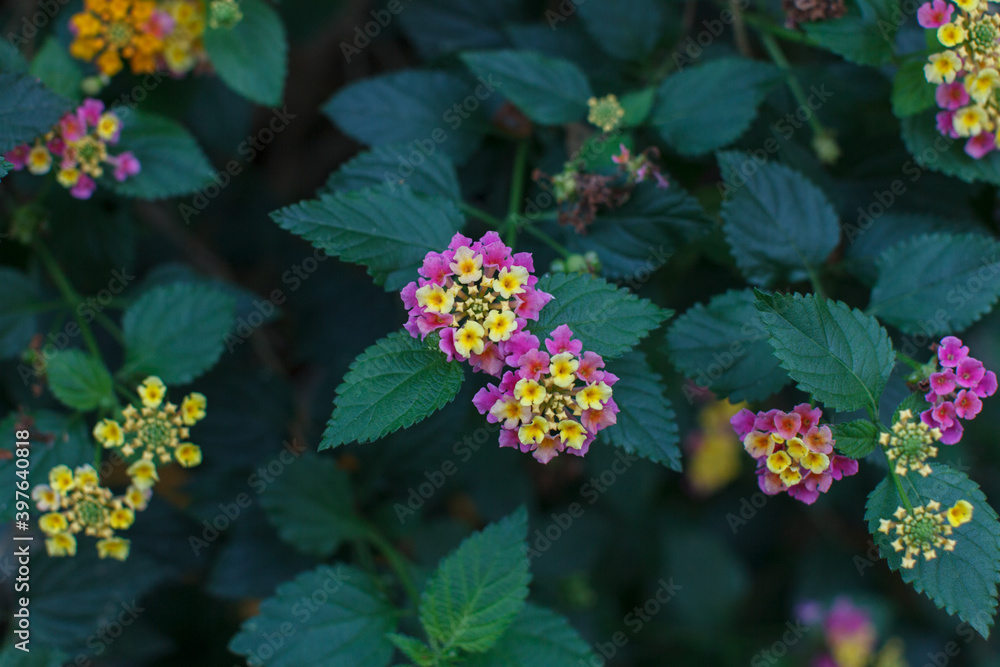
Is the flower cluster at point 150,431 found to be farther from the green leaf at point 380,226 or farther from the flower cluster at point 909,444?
the flower cluster at point 909,444

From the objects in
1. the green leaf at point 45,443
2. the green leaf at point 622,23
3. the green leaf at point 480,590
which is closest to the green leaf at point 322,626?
the green leaf at point 480,590

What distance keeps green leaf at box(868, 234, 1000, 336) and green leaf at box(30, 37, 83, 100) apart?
6.20ft

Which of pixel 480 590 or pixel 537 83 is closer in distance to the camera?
pixel 480 590

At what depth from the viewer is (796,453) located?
1325 millimetres

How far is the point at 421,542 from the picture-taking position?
2.47 m

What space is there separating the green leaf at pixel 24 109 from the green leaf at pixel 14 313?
521 millimetres

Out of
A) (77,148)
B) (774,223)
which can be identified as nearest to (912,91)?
(774,223)

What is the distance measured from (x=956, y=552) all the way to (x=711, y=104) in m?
1.11

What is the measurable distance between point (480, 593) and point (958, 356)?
101cm

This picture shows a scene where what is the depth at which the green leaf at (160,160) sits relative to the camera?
188 cm

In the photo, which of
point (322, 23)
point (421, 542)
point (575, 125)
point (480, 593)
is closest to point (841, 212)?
point (575, 125)

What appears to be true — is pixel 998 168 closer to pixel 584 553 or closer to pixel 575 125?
pixel 575 125

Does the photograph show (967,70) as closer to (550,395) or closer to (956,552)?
Answer: (956,552)

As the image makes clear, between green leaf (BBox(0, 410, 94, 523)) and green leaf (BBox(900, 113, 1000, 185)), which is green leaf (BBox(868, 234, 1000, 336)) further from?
green leaf (BBox(0, 410, 94, 523))
